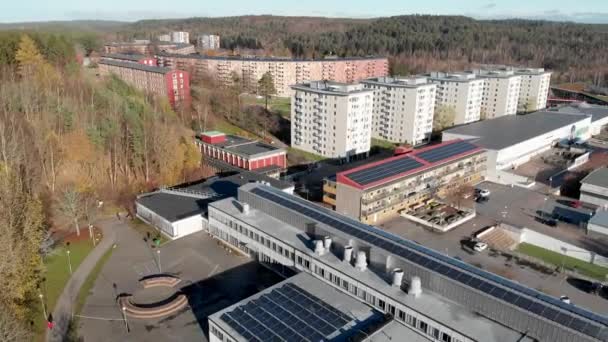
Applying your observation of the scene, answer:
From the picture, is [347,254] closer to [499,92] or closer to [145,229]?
[145,229]

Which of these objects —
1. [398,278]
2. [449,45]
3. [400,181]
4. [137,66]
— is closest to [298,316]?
[398,278]

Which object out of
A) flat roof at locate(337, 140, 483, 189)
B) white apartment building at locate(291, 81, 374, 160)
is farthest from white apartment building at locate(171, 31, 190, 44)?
flat roof at locate(337, 140, 483, 189)

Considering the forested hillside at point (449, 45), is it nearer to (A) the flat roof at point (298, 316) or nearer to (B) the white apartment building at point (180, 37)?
(B) the white apartment building at point (180, 37)

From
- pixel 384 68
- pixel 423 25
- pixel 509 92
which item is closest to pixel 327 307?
pixel 509 92

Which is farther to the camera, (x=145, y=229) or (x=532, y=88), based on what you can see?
(x=532, y=88)

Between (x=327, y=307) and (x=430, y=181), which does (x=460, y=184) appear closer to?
(x=430, y=181)

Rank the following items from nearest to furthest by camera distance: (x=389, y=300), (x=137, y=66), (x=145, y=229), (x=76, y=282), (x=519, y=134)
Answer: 1. (x=389, y=300)
2. (x=76, y=282)
3. (x=145, y=229)
4. (x=519, y=134)
5. (x=137, y=66)

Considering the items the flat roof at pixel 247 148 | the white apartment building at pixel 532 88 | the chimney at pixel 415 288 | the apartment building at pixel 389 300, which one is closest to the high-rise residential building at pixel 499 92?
the white apartment building at pixel 532 88
